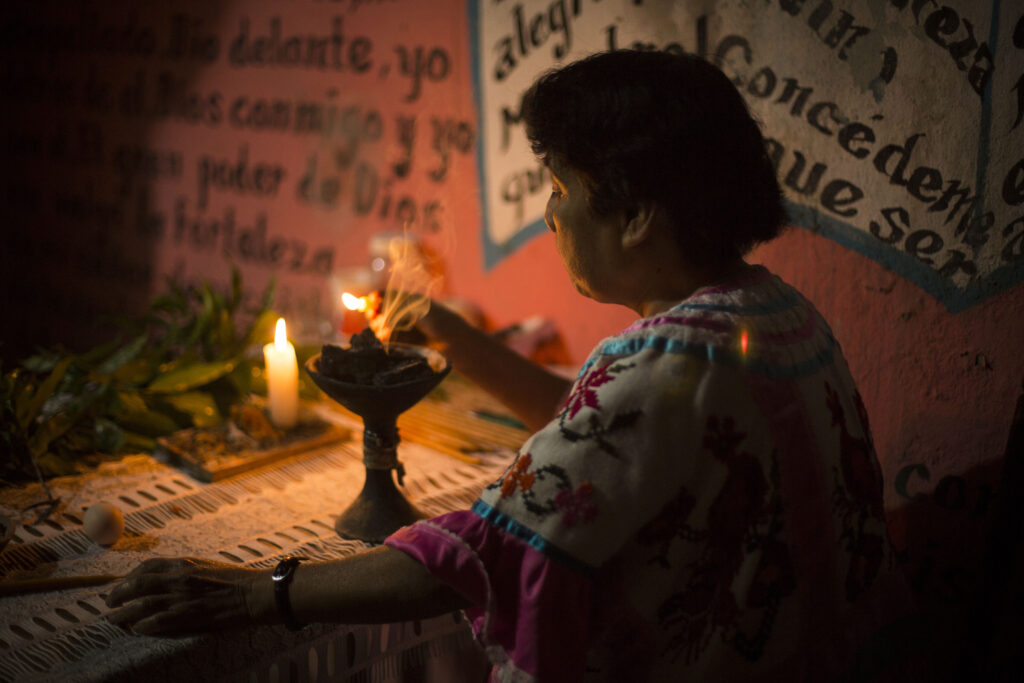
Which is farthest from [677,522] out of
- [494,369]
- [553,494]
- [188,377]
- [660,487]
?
[188,377]

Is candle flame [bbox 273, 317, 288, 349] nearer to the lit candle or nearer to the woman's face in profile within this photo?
the lit candle

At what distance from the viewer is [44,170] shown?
13.9ft

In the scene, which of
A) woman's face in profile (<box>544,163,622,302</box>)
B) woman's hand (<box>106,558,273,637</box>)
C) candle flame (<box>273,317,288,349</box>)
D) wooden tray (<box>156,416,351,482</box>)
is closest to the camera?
woman's hand (<box>106,558,273,637</box>)

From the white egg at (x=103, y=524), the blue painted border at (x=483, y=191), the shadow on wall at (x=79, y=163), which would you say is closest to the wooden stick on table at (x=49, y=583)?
the white egg at (x=103, y=524)

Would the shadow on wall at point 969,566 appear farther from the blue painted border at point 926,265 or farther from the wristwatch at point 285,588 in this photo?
the wristwatch at point 285,588

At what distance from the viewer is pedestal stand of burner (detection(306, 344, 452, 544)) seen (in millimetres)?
1405

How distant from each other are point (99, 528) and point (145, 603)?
357mm

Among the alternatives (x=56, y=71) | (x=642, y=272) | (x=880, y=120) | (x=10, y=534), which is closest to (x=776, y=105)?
(x=880, y=120)

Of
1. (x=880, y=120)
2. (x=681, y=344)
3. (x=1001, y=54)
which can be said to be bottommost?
(x=681, y=344)

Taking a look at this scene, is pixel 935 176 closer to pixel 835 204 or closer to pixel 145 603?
pixel 835 204

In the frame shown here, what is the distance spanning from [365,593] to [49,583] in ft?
2.01

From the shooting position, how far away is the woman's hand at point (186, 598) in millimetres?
1071

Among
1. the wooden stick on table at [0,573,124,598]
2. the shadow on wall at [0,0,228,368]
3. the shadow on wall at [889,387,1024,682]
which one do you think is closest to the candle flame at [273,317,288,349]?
the wooden stick on table at [0,573,124,598]

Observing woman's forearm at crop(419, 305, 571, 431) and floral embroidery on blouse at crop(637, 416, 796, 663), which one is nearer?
floral embroidery on blouse at crop(637, 416, 796, 663)
